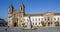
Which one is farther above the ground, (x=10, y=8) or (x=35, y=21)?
(x=10, y=8)

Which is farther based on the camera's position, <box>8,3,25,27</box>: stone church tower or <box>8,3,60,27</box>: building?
<box>8,3,25,27</box>: stone church tower

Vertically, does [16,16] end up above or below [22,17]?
above

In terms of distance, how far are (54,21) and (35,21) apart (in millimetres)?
12832

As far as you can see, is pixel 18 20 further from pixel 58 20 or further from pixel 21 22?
pixel 58 20

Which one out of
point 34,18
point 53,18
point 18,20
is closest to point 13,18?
point 18,20

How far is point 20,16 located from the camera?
93.3 metres

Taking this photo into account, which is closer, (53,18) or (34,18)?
(53,18)

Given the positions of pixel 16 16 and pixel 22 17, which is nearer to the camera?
pixel 16 16

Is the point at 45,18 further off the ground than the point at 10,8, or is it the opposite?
the point at 10,8

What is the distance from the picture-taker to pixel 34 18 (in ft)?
321

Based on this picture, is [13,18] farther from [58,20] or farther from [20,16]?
[58,20]

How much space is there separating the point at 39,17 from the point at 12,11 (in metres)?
16.1

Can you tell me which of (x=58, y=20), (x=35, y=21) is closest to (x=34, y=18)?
(x=35, y=21)

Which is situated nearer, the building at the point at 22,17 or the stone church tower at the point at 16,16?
the building at the point at 22,17
